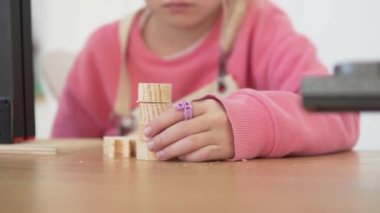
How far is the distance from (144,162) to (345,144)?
0.28m

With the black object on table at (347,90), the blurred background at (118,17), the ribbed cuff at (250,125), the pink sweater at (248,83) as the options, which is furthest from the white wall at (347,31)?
the black object on table at (347,90)

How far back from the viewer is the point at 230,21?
0.98 meters

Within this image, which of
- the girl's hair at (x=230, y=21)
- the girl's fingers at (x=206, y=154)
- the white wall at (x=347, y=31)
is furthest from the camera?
the white wall at (x=347, y=31)

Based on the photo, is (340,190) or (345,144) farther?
(345,144)

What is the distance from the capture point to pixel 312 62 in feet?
2.77

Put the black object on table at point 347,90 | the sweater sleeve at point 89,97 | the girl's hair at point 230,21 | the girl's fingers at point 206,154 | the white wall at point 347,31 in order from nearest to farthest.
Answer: the black object on table at point 347,90
the girl's fingers at point 206,154
the girl's hair at point 230,21
the sweater sleeve at point 89,97
the white wall at point 347,31

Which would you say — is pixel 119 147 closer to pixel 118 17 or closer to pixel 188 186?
pixel 188 186

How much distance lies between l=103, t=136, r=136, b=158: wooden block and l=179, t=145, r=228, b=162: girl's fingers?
0.08 m

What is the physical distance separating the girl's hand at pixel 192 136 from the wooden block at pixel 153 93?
2cm

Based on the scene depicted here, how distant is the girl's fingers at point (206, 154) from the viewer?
1.69ft

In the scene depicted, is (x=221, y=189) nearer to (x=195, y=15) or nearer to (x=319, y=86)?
(x=319, y=86)

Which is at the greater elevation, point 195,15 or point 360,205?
point 195,15

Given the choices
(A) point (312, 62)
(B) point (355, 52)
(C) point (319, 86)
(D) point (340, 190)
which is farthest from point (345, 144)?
(B) point (355, 52)

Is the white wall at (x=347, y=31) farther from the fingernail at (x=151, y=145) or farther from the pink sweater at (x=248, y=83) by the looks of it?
the fingernail at (x=151, y=145)
